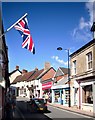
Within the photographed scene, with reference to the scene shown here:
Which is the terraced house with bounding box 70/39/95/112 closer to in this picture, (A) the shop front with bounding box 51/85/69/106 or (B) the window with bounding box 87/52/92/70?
(B) the window with bounding box 87/52/92/70

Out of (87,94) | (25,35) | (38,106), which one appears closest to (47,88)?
(87,94)

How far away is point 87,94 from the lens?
30.2 metres

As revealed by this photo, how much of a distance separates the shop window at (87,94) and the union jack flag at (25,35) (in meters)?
17.3

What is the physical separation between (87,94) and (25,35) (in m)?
19.0

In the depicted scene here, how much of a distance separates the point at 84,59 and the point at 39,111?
26.5 feet

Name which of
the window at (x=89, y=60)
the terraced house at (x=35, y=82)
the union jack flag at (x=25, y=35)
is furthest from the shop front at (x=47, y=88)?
the union jack flag at (x=25, y=35)

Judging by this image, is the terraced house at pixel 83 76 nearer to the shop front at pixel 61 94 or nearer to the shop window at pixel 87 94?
the shop window at pixel 87 94

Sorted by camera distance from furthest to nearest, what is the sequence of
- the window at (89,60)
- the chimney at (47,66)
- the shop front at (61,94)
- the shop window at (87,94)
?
1. the chimney at (47,66)
2. the shop front at (61,94)
3. the window at (89,60)
4. the shop window at (87,94)

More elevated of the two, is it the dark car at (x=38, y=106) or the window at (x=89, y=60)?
the window at (x=89, y=60)

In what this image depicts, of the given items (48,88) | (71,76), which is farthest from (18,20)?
(48,88)

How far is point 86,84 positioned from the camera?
96.8ft

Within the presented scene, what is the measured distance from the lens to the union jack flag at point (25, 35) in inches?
483

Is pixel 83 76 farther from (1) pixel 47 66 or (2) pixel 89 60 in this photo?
(1) pixel 47 66

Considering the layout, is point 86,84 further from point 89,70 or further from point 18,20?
point 18,20
